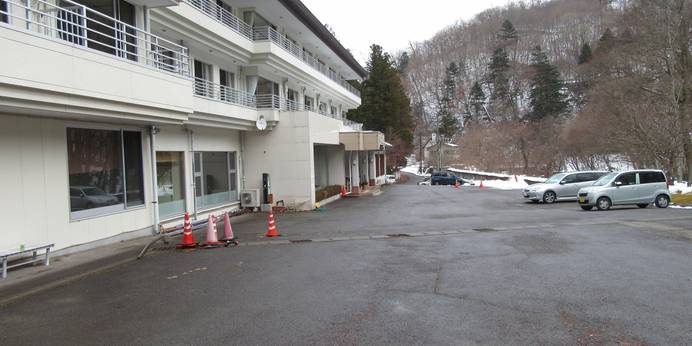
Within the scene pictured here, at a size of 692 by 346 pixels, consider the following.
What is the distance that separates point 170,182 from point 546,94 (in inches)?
2596

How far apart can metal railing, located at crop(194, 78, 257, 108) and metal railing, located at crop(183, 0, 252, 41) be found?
2.34 meters

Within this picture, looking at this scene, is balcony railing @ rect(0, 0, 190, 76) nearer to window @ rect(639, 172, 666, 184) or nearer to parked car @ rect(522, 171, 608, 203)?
window @ rect(639, 172, 666, 184)

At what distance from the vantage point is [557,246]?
10.8 m

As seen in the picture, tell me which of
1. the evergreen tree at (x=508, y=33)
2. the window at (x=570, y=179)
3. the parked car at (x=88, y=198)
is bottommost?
the window at (x=570, y=179)

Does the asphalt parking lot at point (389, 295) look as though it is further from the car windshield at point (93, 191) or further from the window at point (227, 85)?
the window at point (227, 85)

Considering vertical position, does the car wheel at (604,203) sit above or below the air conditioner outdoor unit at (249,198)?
below

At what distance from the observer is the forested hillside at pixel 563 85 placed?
29.0 meters

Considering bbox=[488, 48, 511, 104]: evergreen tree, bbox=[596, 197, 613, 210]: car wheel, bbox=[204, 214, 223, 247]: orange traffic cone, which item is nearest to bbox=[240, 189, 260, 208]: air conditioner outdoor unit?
bbox=[204, 214, 223, 247]: orange traffic cone

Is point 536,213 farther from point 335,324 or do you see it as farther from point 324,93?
point 324,93

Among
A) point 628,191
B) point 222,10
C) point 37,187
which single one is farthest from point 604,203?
point 37,187

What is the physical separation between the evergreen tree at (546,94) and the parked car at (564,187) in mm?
45701

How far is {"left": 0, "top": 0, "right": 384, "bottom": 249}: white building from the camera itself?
953 centimetres

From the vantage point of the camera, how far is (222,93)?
19.9 m

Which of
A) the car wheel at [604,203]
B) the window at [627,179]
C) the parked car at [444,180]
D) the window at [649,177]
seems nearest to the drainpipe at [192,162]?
the car wheel at [604,203]
